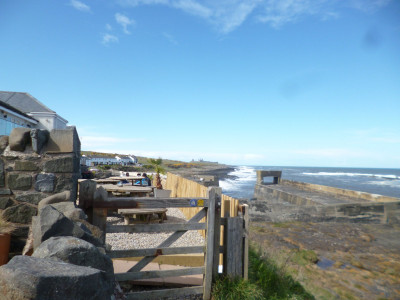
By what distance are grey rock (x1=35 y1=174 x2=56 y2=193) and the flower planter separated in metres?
0.60

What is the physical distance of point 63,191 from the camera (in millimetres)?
3129

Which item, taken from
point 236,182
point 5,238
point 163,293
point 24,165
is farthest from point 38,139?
point 236,182

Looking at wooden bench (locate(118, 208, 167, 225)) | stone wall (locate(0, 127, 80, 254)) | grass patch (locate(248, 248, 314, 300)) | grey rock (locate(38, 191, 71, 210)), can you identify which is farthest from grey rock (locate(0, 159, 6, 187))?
wooden bench (locate(118, 208, 167, 225))

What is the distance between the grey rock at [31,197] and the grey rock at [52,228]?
110cm

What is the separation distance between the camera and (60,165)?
3145 mm

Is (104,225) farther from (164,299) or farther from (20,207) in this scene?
(164,299)

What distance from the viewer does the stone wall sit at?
306 cm

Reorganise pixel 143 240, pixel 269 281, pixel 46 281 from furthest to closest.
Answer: pixel 143 240, pixel 269 281, pixel 46 281

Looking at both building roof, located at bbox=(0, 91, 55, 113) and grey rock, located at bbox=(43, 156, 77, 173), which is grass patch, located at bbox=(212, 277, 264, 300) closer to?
grey rock, located at bbox=(43, 156, 77, 173)

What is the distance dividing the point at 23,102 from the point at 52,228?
22651mm

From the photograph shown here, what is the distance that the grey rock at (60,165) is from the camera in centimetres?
313

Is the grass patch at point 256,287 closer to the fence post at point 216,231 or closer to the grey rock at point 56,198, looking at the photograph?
the fence post at point 216,231

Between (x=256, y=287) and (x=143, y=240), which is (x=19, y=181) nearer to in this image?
(x=256, y=287)

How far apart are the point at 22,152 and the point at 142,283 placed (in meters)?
2.61
